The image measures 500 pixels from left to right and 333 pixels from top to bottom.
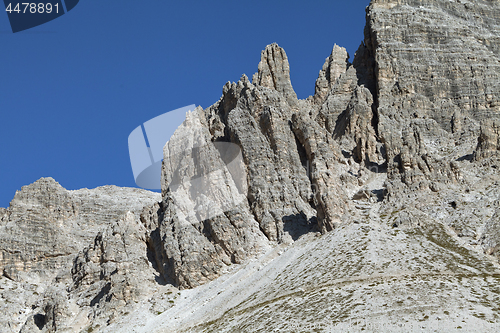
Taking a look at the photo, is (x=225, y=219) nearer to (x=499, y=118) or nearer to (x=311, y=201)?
(x=311, y=201)

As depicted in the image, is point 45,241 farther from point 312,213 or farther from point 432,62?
point 432,62

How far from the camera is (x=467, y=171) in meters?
130

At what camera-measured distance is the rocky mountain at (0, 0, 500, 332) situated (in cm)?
9544

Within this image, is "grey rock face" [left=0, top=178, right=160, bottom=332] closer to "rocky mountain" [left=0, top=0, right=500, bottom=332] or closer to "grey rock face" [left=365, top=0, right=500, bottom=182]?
"rocky mountain" [left=0, top=0, right=500, bottom=332]

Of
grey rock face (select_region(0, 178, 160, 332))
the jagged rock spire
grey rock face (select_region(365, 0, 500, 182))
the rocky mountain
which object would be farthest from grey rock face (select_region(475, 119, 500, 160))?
grey rock face (select_region(0, 178, 160, 332))

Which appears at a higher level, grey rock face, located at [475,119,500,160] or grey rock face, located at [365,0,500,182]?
grey rock face, located at [365,0,500,182]

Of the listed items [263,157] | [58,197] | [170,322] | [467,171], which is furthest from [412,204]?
[58,197]

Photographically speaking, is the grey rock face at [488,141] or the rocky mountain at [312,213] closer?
the rocky mountain at [312,213]

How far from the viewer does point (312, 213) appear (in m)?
134

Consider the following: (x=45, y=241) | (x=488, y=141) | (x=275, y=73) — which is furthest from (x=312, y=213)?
(x=45, y=241)

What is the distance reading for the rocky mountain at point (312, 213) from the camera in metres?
95.4

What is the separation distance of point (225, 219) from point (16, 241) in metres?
49.4

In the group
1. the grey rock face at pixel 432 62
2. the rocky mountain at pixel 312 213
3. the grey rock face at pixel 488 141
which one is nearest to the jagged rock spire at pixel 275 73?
the rocky mountain at pixel 312 213

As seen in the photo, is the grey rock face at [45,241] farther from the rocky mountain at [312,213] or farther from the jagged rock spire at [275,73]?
the jagged rock spire at [275,73]
